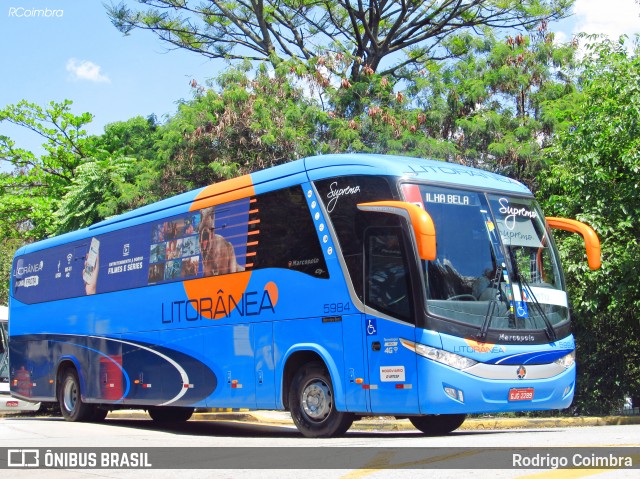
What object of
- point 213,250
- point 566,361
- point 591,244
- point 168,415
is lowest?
point 168,415

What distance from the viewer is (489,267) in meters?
11.5

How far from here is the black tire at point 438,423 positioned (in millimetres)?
13195

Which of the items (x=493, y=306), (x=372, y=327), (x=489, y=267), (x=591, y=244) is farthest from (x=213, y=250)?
(x=591, y=244)

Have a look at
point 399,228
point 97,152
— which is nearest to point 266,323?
point 399,228

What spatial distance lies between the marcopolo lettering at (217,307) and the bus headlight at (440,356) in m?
2.69

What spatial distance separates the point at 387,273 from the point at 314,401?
2.17 meters

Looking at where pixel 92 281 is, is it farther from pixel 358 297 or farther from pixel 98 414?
pixel 358 297

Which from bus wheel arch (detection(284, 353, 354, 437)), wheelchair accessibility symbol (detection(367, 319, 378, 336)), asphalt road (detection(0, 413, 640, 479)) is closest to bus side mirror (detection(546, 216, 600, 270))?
asphalt road (detection(0, 413, 640, 479))

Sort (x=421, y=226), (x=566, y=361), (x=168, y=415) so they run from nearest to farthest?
(x=421, y=226), (x=566, y=361), (x=168, y=415)

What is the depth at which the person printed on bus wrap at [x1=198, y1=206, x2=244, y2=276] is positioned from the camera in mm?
14086

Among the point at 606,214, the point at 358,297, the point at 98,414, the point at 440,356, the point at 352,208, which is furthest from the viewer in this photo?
the point at 98,414

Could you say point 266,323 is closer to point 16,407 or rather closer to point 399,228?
point 399,228

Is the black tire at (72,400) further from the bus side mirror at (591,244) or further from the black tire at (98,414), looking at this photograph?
the bus side mirror at (591,244)

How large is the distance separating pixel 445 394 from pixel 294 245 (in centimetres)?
310
